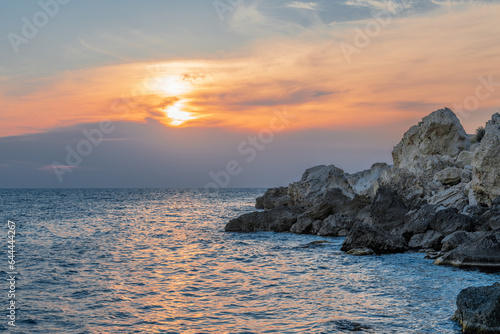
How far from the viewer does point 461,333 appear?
1205 cm

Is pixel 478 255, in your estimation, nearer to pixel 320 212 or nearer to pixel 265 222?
pixel 320 212

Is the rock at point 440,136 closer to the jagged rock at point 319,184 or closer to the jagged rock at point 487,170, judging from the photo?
the jagged rock at point 319,184

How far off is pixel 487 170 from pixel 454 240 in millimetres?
8496

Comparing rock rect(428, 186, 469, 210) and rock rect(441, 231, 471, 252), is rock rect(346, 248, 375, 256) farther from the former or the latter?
rock rect(428, 186, 469, 210)

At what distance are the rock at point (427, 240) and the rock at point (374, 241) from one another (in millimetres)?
676

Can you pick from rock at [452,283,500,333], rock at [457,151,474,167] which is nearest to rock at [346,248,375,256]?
rock at [452,283,500,333]

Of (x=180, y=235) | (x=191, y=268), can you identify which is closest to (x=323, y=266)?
(x=191, y=268)

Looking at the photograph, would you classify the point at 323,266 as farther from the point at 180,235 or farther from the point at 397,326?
the point at 180,235

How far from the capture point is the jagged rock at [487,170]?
2984 cm

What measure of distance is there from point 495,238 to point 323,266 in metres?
8.09

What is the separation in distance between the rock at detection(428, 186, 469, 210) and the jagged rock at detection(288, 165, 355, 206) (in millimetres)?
12785

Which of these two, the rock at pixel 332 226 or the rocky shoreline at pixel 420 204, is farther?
the rock at pixel 332 226

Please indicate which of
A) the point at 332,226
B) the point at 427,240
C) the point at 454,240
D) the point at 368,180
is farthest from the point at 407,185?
the point at 454,240

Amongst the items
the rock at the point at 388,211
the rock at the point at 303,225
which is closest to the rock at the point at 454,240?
the rock at the point at 388,211
